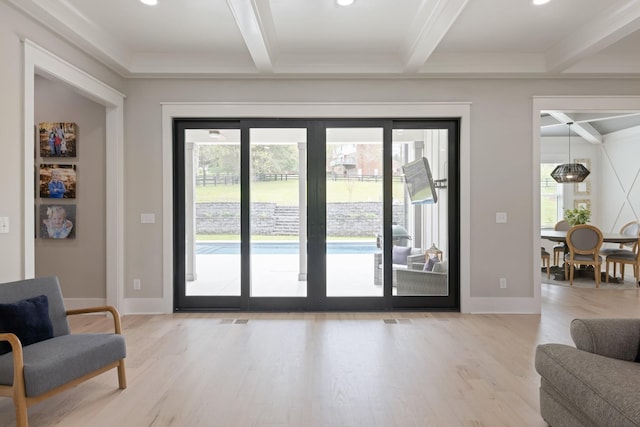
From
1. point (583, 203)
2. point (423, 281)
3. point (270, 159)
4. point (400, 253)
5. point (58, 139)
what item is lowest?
point (423, 281)

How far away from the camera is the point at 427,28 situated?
3.59m

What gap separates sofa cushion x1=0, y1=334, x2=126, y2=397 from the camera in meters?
2.19

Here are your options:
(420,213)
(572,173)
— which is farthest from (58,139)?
(572,173)

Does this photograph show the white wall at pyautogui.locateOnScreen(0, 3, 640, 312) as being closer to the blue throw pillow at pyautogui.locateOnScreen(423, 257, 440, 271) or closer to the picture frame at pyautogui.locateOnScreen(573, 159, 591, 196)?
the blue throw pillow at pyautogui.locateOnScreen(423, 257, 440, 271)

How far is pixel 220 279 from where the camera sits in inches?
195

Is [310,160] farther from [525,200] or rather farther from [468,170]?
[525,200]

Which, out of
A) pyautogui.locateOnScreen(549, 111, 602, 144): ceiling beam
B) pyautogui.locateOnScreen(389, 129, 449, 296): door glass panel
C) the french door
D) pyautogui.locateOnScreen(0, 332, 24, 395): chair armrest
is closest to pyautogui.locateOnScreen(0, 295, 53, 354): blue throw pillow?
pyautogui.locateOnScreen(0, 332, 24, 395): chair armrest

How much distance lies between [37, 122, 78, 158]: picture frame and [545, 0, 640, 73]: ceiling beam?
18.2 feet

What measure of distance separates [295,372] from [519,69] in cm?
412

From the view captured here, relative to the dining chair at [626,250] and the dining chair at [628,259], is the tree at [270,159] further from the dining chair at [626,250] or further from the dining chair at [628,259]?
the dining chair at [626,250]

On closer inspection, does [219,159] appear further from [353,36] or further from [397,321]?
[397,321]

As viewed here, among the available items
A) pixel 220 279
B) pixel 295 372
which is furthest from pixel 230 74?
pixel 295 372

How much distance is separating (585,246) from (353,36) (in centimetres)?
523

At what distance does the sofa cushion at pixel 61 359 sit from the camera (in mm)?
2189
